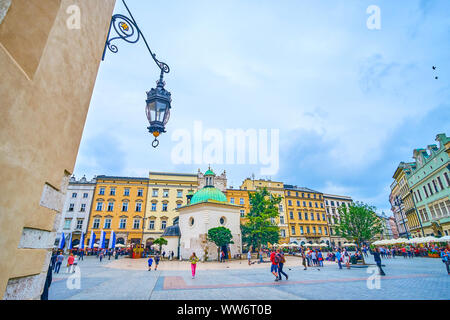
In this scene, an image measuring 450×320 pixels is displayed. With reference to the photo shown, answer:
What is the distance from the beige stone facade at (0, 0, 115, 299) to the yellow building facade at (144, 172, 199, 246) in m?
42.4

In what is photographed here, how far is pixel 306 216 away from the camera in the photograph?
5656 cm

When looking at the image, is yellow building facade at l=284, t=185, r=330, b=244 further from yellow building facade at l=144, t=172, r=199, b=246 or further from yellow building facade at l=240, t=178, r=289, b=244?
yellow building facade at l=144, t=172, r=199, b=246

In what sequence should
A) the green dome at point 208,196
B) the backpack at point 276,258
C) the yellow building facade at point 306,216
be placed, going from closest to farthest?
the backpack at point 276,258, the green dome at point 208,196, the yellow building facade at point 306,216

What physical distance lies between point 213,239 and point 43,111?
27909mm

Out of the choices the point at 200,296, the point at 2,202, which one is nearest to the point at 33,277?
the point at 2,202

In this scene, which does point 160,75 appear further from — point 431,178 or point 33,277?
point 431,178

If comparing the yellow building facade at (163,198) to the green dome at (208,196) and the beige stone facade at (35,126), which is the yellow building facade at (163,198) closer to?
the green dome at (208,196)

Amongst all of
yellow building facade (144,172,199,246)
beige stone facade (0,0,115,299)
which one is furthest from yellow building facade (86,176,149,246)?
beige stone facade (0,0,115,299)

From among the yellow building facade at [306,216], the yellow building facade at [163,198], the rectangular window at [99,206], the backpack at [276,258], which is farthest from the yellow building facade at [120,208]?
the backpack at [276,258]

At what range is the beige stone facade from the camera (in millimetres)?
1970

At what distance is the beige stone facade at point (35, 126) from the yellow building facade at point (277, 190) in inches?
1994

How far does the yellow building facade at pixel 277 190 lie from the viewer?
5166 cm

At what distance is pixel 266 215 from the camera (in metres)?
34.9

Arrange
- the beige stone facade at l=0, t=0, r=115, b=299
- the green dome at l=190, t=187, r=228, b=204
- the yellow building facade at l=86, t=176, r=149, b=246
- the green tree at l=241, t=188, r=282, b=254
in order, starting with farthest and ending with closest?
the yellow building facade at l=86, t=176, r=149, b=246 → the green tree at l=241, t=188, r=282, b=254 → the green dome at l=190, t=187, r=228, b=204 → the beige stone facade at l=0, t=0, r=115, b=299
